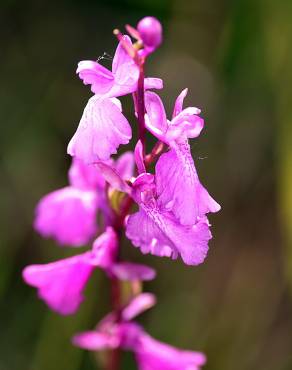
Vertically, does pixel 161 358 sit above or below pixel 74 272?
below

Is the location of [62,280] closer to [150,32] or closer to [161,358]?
[161,358]

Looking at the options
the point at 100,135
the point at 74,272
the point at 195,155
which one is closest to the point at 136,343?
the point at 74,272

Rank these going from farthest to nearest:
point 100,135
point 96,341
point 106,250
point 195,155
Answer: point 195,155
point 96,341
point 106,250
point 100,135

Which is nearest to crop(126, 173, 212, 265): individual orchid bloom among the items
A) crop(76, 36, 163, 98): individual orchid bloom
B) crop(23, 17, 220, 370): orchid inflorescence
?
crop(23, 17, 220, 370): orchid inflorescence

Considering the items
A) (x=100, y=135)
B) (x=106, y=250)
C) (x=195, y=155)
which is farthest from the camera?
(x=195, y=155)

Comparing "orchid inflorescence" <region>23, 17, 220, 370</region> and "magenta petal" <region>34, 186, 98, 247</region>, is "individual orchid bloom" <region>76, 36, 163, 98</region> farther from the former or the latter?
"magenta petal" <region>34, 186, 98, 247</region>

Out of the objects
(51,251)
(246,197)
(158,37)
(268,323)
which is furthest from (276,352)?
(158,37)
